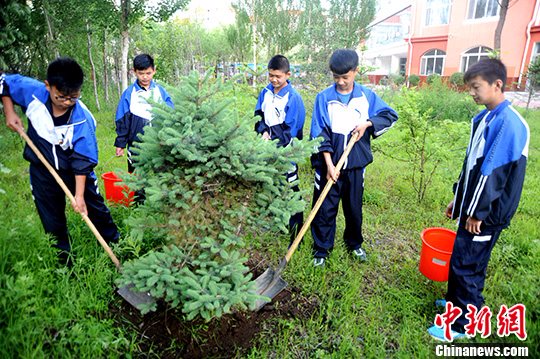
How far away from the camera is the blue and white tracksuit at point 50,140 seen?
2736mm

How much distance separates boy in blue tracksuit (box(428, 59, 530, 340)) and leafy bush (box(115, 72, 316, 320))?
1199mm

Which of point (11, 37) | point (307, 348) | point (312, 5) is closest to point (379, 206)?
point (307, 348)

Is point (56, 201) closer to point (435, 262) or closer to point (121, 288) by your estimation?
point (121, 288)

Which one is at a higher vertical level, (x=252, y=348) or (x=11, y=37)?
(x=11, y=37)

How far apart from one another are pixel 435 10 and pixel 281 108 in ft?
77.6

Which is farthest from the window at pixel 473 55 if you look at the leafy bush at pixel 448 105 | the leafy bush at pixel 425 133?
the leafy bush at pixel 425 133

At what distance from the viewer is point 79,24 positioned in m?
9.98

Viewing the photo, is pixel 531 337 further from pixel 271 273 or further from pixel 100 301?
pixel 100 301

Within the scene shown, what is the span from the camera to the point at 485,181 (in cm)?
235

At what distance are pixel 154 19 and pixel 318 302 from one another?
306 inches

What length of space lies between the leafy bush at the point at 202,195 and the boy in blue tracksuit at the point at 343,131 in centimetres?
89

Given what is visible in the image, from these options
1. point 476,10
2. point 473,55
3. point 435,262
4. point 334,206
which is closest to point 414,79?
point 473,55

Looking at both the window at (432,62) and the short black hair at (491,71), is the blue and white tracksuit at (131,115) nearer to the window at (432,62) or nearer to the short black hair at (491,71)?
the short black hair at (491,71)

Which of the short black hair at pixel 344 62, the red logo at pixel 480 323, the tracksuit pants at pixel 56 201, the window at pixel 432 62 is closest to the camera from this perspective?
the red logo at pixel 480 323
